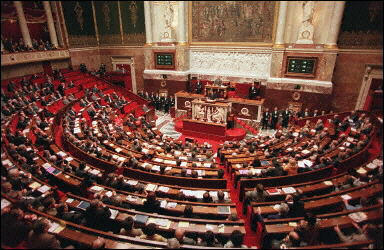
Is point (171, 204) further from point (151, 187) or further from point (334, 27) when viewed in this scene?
point (334, 27)

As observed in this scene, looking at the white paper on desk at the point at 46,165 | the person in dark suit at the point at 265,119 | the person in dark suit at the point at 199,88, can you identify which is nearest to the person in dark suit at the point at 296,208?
the white paper on desk at the point at 46,165

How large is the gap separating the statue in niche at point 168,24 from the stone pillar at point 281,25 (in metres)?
7.25

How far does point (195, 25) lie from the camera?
15.9m

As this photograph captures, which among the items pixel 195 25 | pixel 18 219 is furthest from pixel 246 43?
pixel 18 219

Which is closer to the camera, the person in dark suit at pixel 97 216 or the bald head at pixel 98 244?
the bald head at pixel 98 244

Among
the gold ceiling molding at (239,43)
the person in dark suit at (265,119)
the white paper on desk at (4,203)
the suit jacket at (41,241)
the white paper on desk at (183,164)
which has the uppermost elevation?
the gold ceiling molding at (239,43)

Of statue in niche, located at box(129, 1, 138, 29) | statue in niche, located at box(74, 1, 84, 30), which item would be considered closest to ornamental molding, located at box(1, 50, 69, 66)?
statue in niche, located at box(74, 1, 84, 30)

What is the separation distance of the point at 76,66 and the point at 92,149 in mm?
12215

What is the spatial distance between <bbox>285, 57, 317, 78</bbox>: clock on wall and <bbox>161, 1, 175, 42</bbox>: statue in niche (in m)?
8.32

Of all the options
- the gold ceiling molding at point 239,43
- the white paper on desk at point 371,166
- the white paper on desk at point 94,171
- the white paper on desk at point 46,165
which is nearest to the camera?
the white paper on desk at point 371,166

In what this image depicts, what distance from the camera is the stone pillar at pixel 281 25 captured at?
12637mm

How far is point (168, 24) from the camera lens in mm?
16031

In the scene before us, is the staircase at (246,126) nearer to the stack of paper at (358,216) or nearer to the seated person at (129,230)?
the stack of paper at (358,216)

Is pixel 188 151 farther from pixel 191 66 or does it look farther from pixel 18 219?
pixel 191 66
